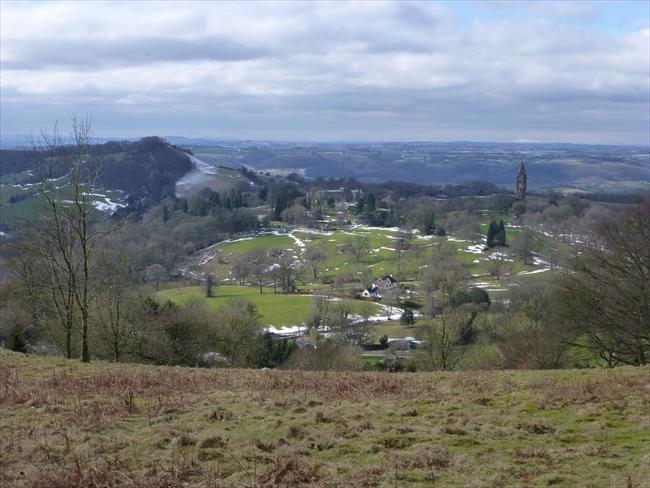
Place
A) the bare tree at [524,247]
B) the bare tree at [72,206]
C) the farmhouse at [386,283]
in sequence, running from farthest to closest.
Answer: the bare tree at [524,247] < the farmhouse at [386,283] < the bare tree at [72,206]

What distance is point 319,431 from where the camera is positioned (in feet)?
31.2

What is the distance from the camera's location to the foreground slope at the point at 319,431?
750 cm

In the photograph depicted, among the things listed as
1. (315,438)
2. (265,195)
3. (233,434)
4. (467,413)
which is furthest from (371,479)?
(265,195)

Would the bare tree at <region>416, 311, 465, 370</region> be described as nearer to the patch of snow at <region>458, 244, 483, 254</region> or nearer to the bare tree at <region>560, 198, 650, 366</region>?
the bare tree at <region>560, 198, 650, 366</region>

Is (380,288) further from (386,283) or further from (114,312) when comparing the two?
(114,312)

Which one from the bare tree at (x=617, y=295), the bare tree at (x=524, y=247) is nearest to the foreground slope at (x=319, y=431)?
the bare tree at (x=617, y=295)

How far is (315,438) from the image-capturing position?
9117 mm

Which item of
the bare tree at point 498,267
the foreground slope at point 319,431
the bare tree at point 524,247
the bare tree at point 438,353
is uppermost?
the foreground slope at point 319,431

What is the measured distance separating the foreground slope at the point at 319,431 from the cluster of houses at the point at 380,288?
260 ft

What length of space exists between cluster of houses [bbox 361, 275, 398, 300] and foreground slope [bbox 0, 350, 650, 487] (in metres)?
79.3

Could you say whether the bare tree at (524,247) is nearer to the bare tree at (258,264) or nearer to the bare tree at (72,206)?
the bare tree at (258,264)

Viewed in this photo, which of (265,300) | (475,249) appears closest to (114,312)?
(265,300)

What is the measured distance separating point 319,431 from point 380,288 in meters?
88.0

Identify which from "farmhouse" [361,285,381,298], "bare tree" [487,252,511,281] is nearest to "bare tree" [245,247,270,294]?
"farmhouse" [361,285,381,298]
